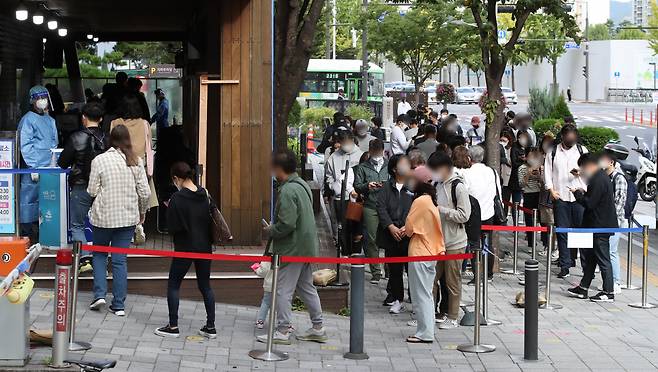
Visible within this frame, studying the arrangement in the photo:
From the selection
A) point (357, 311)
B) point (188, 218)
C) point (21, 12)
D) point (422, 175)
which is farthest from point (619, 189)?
point (21, 12)

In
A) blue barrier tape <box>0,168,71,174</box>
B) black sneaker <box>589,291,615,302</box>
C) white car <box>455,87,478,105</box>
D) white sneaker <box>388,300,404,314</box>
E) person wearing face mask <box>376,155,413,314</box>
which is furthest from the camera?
white car <box>455,87,478,105</box>

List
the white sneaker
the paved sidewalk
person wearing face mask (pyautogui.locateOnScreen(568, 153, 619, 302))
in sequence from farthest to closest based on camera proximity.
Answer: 1. person wearing face mask (pyautogui.locateOnScreen(568, 153, 619, 302))
2. the white sneaker
3. the paved sidewalk

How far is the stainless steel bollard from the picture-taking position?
27.5ft

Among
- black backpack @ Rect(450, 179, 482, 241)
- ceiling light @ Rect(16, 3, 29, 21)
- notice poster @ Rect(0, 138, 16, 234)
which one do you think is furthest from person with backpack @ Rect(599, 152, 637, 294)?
ceiling light @ Rect(16, 3, 29, 21)

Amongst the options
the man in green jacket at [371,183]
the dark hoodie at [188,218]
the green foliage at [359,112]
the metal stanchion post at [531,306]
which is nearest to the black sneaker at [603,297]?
the man in green jacket at [371,183]

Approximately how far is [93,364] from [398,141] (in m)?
10.8

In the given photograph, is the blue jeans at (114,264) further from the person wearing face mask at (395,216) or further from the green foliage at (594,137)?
the green foliage at (594,137)

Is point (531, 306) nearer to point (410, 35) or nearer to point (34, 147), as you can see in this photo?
point (34, 147)

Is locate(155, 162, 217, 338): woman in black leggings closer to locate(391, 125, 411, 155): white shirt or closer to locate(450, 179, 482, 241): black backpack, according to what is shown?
locate(450, 179, 482, 241): black backpack

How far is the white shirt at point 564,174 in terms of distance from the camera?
14.2 m

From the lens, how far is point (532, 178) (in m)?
15.9

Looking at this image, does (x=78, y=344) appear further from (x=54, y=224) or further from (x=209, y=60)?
(x=209, y=60)

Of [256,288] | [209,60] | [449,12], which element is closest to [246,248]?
[256,288]

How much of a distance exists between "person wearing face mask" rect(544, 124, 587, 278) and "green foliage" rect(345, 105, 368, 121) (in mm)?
19242
